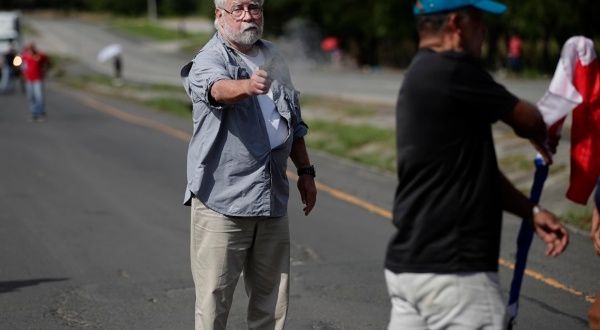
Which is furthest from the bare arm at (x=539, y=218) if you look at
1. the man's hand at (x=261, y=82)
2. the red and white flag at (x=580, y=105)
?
the man's hand at (x=261, y=82)

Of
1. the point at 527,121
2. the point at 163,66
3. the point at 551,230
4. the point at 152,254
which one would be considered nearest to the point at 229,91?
the point at 527,121

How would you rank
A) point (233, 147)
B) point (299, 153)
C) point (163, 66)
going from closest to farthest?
point (233, 147) < point (299, 153) < point (163, 66)

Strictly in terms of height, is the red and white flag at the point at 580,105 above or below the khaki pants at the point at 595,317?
above

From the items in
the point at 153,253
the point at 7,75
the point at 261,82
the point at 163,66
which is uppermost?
the point at 261,82

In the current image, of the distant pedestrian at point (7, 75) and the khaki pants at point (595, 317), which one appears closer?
the khaki pants at point (595, 317)

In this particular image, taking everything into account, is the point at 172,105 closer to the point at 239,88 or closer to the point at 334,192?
the point at 334,192

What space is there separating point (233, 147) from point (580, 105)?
1502 mm

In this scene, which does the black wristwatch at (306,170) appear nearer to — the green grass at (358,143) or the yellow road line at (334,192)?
the yellow road line at (334,192)

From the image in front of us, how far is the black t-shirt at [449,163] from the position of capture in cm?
338

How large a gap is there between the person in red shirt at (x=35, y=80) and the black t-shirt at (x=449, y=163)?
2015cm

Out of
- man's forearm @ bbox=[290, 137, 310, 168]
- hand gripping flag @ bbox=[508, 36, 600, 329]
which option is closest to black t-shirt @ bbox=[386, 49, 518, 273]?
hand gripping flag @ bbox=[508, 36, 600, 329]

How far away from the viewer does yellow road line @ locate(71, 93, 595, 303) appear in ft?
24.1

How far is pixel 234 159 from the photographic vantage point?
4.54 m

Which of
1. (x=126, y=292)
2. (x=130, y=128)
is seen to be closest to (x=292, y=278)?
(x=126, y=292)
